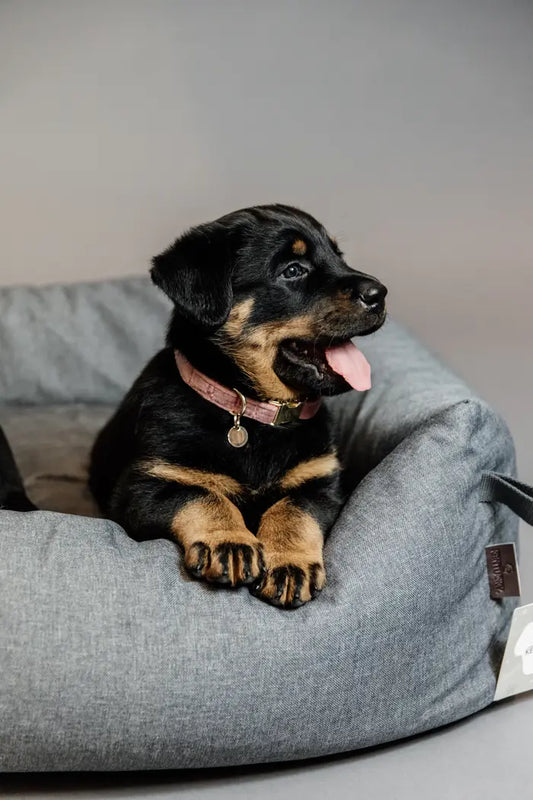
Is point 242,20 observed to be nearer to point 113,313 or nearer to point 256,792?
point 113,313

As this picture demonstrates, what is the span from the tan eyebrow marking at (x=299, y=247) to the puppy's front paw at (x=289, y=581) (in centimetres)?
78

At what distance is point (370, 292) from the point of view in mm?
2430

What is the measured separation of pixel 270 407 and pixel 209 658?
2.44 feet

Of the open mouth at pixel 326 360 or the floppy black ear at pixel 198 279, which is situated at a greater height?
the floppy black ear at pixel 198 279

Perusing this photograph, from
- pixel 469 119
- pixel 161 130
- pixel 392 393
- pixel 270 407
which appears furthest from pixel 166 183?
pixel 270 407

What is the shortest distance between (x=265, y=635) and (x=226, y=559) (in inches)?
7.1

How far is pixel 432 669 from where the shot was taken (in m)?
2.31

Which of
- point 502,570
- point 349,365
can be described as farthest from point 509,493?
point 349,365

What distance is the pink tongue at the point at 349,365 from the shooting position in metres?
2.49

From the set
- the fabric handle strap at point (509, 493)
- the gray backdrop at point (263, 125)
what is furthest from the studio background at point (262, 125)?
the fabric handle strap at point (509, 493)

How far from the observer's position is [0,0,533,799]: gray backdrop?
4.54 m

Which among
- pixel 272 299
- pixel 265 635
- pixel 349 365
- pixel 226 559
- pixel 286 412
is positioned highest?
pixel 272 299

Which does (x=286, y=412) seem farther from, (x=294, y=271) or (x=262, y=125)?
(x=262, y=125)

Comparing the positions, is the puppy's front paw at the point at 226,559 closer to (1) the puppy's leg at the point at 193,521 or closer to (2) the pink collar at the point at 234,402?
(1) the puppy's leg at the point at 193,521
